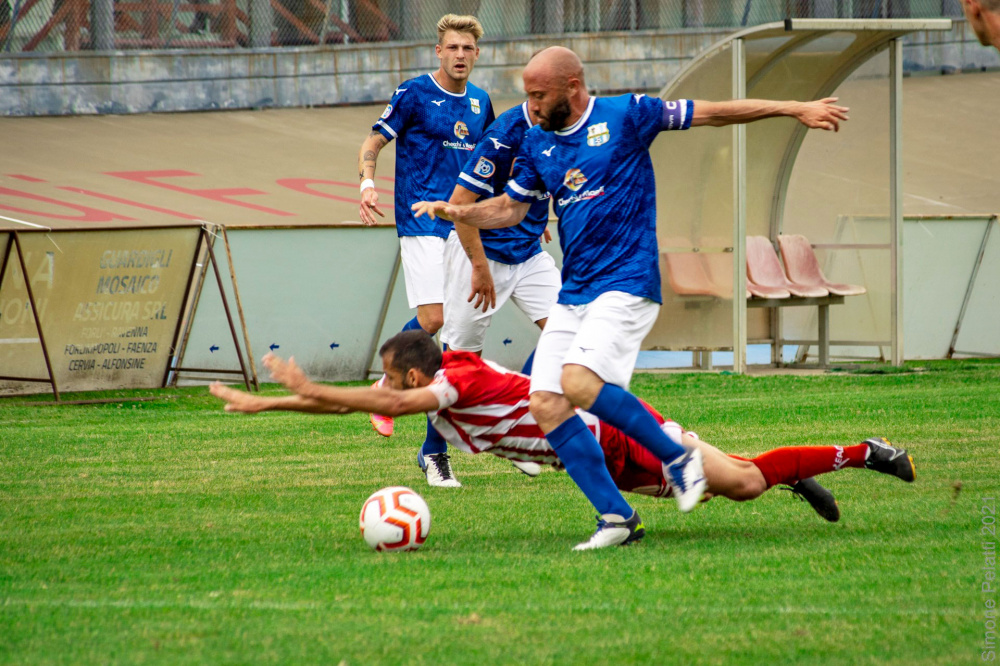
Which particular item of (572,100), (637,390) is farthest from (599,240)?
(637,390)

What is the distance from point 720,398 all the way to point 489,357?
3.74 m

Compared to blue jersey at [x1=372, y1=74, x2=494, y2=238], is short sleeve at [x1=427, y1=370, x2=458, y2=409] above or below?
below

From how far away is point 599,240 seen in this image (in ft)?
17.2

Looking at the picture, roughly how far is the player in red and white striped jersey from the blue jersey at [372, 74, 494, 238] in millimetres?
2510

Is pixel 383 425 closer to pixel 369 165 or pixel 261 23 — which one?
pixel 369 165

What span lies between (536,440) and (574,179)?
1126 mm

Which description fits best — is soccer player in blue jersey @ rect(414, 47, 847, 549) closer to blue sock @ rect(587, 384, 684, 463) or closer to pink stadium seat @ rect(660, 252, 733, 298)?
blue sock @ rect(587, 384, 684, 463)

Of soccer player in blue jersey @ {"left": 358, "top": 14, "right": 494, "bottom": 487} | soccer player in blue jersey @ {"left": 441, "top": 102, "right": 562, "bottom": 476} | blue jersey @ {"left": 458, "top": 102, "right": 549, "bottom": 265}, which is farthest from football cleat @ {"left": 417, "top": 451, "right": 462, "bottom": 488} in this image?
blue jersey @ {"left": 458, "top": 102, "right": 549, "bottom": 265}

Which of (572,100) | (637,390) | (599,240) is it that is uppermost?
(572,100)

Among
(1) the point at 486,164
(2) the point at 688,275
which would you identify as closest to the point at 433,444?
(1) the point at 486,164

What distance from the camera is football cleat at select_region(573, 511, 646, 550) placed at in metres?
4.91

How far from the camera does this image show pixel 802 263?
1468 cm

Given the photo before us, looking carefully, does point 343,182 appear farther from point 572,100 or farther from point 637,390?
→ point 572,100

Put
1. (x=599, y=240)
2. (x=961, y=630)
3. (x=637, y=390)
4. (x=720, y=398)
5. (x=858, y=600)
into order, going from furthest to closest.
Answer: (x=637, y=390), (x=720, y=398), (x=599, y=240), (x=858, y=600), (x=961, y=630)
